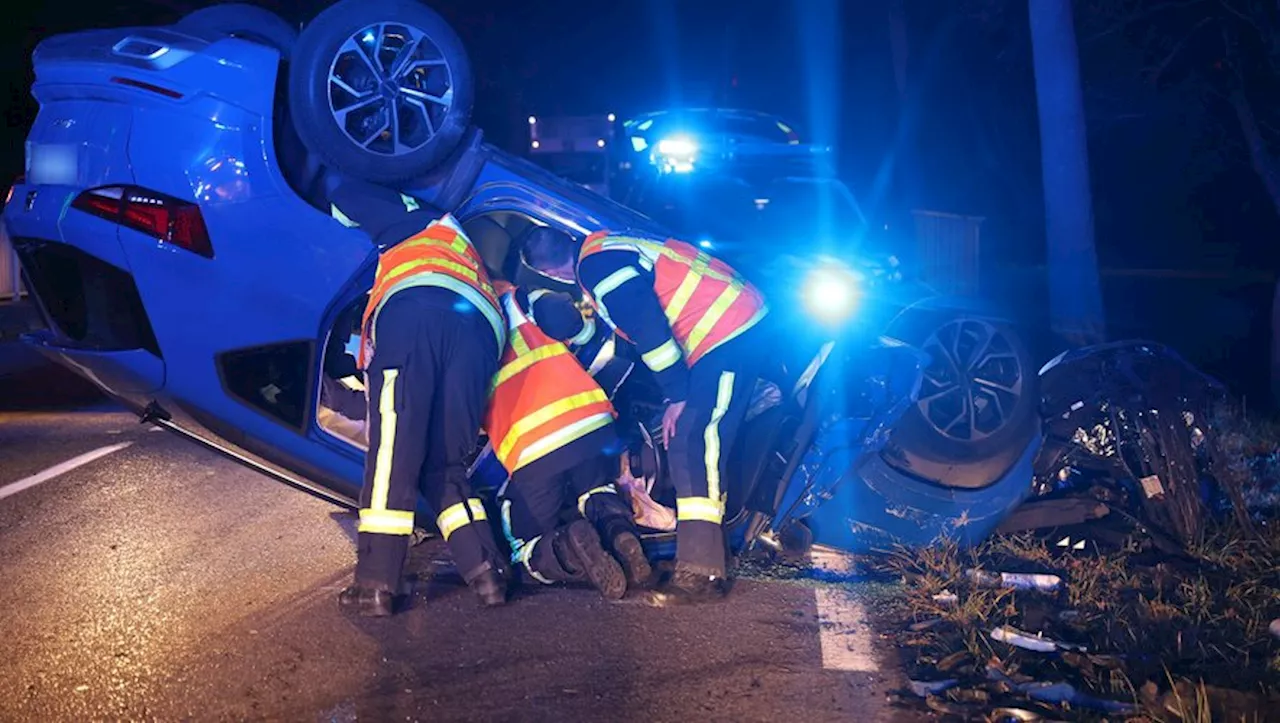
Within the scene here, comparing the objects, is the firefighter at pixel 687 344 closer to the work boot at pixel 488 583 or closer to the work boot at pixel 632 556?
the work boot at pixel 632 556

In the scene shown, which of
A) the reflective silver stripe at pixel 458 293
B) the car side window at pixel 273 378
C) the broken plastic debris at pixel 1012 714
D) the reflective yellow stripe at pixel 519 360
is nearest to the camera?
the broken plastic debris at pixel 1012 714

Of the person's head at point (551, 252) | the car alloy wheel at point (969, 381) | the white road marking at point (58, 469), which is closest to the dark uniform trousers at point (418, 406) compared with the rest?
the person's head at point (551, 252)

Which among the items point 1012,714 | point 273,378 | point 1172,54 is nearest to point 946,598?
point 1012,714

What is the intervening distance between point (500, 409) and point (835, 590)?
5.17 ft

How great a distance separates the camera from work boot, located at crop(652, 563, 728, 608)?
183 inches

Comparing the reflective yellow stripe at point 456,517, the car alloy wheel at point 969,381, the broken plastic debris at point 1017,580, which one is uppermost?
the car alloy wheel at point 969,381

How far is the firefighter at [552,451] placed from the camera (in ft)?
15.1

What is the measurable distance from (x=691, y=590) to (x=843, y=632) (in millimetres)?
627

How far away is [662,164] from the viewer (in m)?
8.84

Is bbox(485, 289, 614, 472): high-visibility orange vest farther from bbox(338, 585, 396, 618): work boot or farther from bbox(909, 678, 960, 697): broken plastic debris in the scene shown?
bbox(909, 678, 960, 697): broken plastic debris

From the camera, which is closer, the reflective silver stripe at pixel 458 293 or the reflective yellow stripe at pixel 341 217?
the reflective silver stripe at pixel 458 293

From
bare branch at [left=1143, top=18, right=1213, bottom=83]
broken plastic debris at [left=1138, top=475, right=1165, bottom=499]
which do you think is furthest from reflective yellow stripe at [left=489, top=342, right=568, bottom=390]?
bare branch at [left=1143, top=18, right=1213, bottom=83]

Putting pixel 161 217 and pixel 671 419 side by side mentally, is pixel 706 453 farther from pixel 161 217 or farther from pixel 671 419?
pixel 161 217

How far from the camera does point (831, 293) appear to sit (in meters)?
6.24
